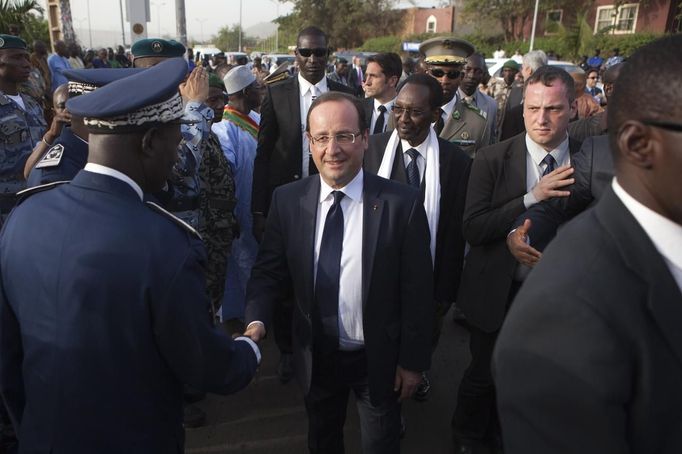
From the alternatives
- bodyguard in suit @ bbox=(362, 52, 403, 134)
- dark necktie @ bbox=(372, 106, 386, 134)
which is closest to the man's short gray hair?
bodyguard in suit @ bbox=(362, 52, 403, 134)

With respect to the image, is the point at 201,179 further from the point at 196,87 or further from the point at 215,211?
the point at 196,87

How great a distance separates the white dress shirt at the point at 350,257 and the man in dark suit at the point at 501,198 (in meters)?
0.73

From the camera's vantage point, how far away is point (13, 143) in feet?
13.4

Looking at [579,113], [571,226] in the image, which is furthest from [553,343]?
[579,113]

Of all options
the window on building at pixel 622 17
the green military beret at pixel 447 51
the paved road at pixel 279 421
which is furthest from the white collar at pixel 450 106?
the window on building at pixel 622 17

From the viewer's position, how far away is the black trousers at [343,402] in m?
2.28

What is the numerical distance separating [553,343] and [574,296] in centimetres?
10

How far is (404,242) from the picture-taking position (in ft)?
7.23

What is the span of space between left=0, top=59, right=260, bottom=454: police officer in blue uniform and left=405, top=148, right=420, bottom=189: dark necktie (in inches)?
66.0

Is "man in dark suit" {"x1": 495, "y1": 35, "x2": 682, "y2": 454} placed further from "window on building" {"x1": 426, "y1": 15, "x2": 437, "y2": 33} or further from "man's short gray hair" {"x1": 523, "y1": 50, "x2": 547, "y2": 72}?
"window on building" {"x1": 426, "y1": 15, "x2": 437, "y2": 33}

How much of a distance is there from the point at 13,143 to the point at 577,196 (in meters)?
4.12

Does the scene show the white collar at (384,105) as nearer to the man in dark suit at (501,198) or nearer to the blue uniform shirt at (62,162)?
the man in dark suit at (501,198)

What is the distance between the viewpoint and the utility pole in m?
7.49

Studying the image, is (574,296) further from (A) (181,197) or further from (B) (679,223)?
(A) (181,197)
